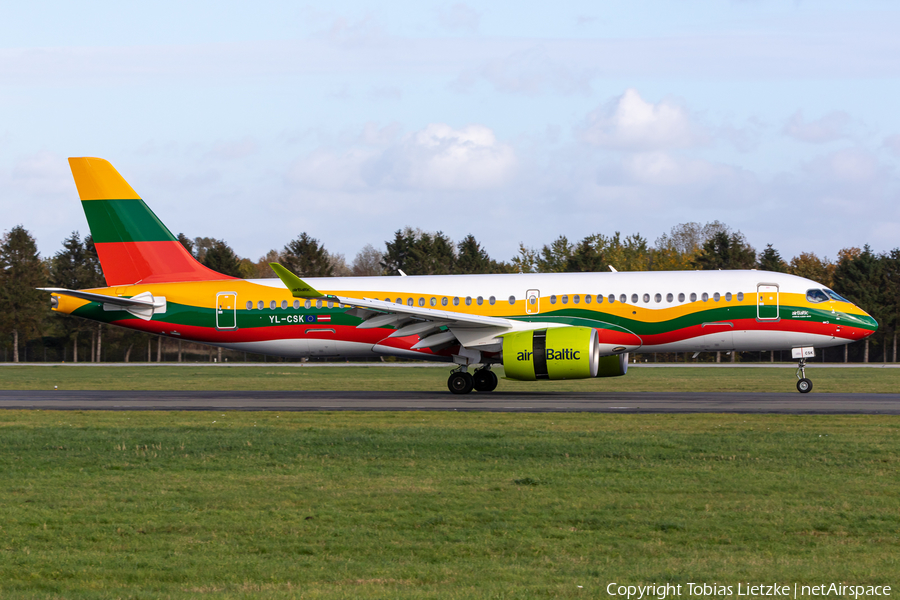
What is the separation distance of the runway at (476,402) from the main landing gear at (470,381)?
0.40 meters

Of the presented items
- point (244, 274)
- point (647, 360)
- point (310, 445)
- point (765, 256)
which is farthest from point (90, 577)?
point (244, 274)

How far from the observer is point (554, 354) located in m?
24.0

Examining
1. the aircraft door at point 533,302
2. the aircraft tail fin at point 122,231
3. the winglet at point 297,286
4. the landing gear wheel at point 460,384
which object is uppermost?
the aircraft tail fin at point 122,231

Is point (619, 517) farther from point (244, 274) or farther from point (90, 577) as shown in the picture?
point (244, 274)

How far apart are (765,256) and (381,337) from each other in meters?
56.5

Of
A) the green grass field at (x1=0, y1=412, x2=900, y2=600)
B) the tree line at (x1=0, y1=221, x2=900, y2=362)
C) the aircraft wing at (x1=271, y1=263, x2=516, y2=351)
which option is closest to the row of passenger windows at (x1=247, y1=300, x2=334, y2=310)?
the aircraft wing at (x1=271, y1=263, x2=516, y2=351)

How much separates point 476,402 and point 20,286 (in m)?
66.9

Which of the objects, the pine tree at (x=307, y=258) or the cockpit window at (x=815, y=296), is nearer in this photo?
the cockpit window at (x=815, y=296)

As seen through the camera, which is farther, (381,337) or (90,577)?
(381,337)

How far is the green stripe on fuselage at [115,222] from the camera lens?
30.0 metres

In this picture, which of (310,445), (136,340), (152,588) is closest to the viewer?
(152,588)

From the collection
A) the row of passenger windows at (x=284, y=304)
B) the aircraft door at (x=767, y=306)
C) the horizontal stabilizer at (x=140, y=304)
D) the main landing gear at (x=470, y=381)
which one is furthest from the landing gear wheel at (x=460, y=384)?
the horizontal stabilizer at (x=140, y=304)

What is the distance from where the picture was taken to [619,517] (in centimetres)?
863

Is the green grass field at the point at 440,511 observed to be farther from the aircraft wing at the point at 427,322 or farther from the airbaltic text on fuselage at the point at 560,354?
the aircraft wing at the point at 427,322
